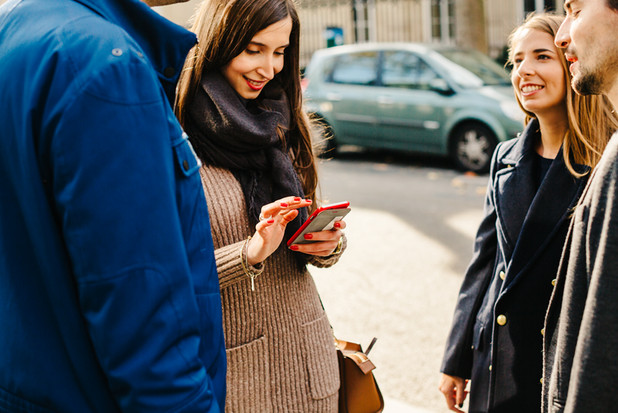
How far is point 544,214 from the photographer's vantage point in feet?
6.62

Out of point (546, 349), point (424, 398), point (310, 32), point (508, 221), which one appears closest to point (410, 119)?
point (424, 398)

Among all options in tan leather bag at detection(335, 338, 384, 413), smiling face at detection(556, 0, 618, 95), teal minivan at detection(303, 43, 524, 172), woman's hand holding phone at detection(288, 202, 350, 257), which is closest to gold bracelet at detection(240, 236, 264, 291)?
woman's hand holding phone at detection(288, 202, 350, 257)

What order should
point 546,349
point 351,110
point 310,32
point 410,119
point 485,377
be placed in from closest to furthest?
point 546,349
point 485,377
point 410,119
point 351,110
point 310,32

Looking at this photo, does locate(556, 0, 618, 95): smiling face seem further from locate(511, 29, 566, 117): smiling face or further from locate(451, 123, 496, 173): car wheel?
locate(451, 123, 496, 173): car wheel

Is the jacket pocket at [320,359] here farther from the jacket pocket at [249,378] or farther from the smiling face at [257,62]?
the smiling face at [257,62]

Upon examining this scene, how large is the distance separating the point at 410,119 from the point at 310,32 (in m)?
10.8

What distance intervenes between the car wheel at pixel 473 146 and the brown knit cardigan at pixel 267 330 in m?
6.94

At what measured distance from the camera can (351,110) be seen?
9727 mm

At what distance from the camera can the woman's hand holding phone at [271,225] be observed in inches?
70.3

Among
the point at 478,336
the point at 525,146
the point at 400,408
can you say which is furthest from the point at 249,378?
the point at 400,408

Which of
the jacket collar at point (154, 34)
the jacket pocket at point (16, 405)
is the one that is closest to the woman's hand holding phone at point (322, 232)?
the jacket collar at point (154, 34)

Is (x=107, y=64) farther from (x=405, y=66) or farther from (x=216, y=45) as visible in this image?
(x=405, y=66)

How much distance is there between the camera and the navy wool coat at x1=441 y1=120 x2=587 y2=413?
6.57ft

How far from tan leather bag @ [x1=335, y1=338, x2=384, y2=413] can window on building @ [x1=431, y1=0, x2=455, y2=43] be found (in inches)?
679
